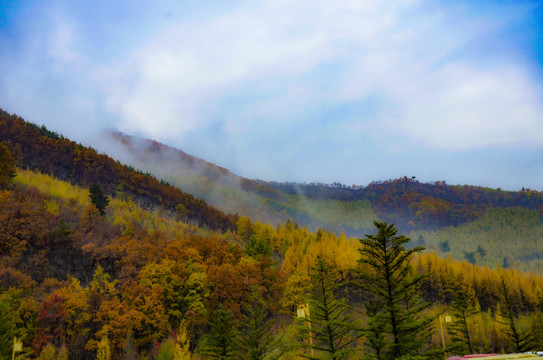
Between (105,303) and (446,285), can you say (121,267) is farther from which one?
(446,285)

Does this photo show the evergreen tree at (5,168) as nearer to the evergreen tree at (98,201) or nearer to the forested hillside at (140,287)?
the forested hillside at (140,287)

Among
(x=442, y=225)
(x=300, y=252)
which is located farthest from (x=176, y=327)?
(x=442, y=225)

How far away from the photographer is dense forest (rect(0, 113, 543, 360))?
53.2 feet

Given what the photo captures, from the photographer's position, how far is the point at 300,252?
61125 millimetres

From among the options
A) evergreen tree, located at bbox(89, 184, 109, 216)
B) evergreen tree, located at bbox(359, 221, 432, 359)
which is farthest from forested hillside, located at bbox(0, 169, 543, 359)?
evergreen tree, located at bbox(89, 184, 109, 216)

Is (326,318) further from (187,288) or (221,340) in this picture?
(187,288)

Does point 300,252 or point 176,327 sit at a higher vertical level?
point 300,252

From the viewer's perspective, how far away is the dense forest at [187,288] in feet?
53.2

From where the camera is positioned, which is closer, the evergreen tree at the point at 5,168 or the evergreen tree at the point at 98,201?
the evergreen tree at the point at 5,168

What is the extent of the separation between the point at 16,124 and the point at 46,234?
38.9 metres

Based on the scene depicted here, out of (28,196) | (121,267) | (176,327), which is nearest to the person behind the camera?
(176,327)

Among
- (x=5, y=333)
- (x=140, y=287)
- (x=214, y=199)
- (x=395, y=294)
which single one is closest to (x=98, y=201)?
(x=140, y=287)

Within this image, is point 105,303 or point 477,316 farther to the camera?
point 477,316

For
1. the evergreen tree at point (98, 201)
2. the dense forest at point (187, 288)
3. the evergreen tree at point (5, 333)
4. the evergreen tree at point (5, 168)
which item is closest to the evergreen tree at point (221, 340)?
the dense forest at point (187, 288)
